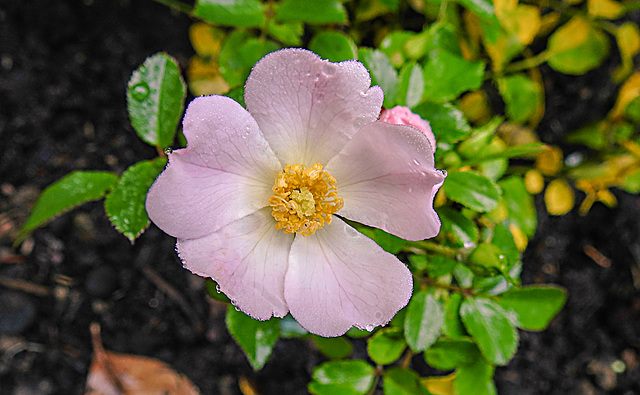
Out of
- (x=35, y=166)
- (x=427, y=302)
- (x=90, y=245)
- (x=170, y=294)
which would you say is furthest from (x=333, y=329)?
(x=35, y=166)

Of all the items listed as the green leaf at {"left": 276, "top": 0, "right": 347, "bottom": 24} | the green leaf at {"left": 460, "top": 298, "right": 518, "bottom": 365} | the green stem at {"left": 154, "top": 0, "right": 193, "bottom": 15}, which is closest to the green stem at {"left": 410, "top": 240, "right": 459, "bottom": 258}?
the green leaf at {"left": 460, "top": 298, "right": 518, "bottom": 365}

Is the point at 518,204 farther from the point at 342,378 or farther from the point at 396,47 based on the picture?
the point at 342,378

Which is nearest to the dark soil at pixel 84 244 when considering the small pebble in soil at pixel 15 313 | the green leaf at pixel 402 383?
the small pebble in soil at pixel 15 313

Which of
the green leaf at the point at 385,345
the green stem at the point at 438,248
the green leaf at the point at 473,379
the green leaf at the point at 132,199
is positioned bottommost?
the green leaf at the point at 473,379

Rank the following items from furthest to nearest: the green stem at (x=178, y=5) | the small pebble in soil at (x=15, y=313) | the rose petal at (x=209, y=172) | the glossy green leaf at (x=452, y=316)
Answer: the small pebble in soil at (x=15, y=313) → the green stem at (x=178, y=5) → the glossy green leaf at (x=452, y=316) → the rose petal at (x=209, y=172)

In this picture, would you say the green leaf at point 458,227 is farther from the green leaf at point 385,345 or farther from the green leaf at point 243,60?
the green leaf at point 243,60

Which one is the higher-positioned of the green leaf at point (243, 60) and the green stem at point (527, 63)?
the green leaf at point (243, 60)

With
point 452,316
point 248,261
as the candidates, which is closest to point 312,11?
point 248,261

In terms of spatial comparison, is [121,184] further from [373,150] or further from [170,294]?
[170,294]
